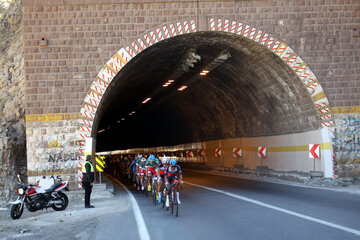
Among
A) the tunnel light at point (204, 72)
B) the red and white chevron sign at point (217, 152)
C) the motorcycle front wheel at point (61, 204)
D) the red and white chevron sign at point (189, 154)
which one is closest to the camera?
the motorcycle front wheel at point (61, 204)

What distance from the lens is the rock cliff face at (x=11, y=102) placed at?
19.0m

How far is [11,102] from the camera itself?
69.1 ft

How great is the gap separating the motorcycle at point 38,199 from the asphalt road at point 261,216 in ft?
7.97

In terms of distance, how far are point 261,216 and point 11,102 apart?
15098 mm

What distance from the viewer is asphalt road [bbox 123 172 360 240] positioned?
7996mm

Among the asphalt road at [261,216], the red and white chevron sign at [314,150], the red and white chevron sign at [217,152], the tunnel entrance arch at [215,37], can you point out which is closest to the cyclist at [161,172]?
the asphalt road at [261,216]

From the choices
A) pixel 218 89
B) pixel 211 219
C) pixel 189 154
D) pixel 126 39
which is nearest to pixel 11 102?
pixel 126 39

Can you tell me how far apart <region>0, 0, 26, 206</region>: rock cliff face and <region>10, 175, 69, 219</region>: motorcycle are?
5232 millimetres

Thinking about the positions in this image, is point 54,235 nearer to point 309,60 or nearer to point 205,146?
point 309,60

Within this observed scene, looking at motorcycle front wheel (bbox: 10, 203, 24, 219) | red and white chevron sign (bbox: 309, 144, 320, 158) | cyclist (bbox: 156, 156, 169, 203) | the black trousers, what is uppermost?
red and white chevron sign (bbox: 309, 144, 320, 158)

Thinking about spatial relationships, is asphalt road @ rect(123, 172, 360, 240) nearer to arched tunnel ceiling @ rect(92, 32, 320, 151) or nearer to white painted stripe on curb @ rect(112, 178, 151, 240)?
white painted stripe on curb @ rect(112, 178, 151, 240)

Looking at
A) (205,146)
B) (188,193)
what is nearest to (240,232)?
(188,193)

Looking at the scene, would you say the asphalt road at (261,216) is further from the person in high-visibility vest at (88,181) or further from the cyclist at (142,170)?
the cyclist at (142,170)

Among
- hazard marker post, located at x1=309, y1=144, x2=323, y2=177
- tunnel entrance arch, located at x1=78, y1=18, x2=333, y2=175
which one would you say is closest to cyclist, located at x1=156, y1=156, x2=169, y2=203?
tunnel entrance arch, located at x1=78, y1=18, x2=333, y2=175
